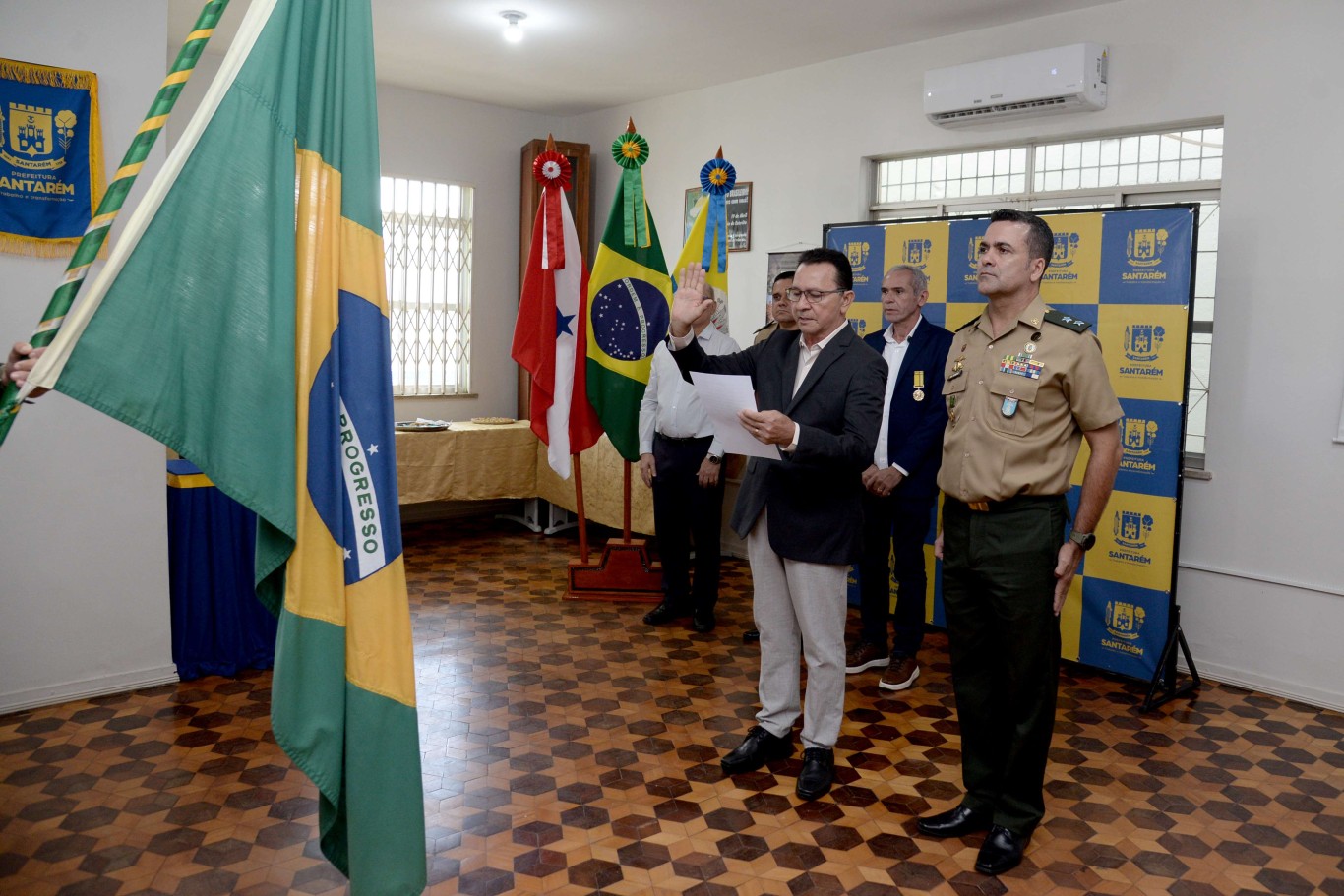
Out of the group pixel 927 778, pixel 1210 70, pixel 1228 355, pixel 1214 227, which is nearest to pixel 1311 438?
pixel 1228 355

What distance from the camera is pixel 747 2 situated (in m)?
4.65

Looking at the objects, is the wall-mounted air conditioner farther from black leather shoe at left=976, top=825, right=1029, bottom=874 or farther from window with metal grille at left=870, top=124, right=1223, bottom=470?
black leather shoe at left=976, top=825, right=1029, bottom=874

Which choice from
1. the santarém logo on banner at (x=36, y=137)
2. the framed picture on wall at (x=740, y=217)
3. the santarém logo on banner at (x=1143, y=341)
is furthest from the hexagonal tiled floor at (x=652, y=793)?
the framed picture on wall at (x=740, y=217)

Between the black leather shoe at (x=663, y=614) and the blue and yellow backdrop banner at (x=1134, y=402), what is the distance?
69.4 inches

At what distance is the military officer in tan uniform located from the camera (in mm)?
2434

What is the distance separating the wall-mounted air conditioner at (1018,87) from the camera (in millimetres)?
4324

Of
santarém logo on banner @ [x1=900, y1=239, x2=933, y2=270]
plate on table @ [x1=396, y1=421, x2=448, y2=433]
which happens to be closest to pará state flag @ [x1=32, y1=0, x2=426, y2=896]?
santarém logo on banner @ [x1=900, y1=239, x2=933, y2=270]

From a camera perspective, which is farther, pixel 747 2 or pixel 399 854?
pixel 747 2

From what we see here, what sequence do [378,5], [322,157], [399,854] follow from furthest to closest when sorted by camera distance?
[378,5] → [399,854] → [322,157]

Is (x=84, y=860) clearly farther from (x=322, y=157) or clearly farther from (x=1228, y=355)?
(x=1228, y=355)

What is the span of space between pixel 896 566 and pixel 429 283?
4368 mm

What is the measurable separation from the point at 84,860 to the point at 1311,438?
4400 millimetres

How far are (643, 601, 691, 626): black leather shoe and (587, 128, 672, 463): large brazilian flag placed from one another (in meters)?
0.90

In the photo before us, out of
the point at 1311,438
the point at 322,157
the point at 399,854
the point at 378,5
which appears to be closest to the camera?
the point at 322,157
